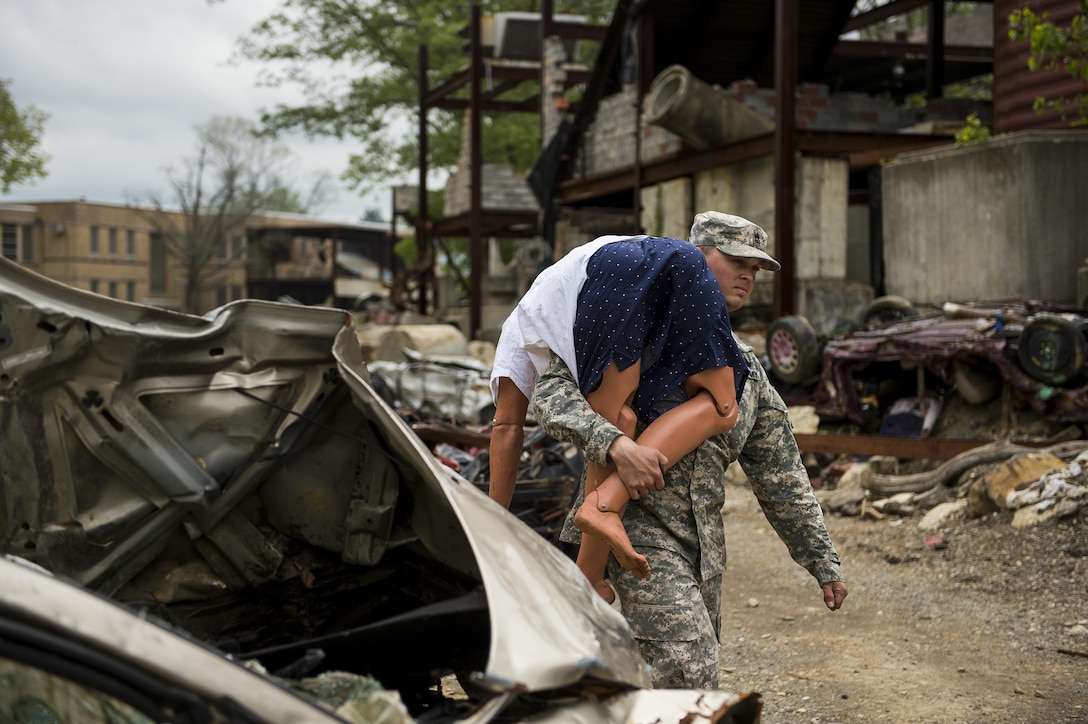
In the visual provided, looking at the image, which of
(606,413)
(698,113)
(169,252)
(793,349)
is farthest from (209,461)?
(169,252)

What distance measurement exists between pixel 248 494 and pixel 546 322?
1110 millimetres

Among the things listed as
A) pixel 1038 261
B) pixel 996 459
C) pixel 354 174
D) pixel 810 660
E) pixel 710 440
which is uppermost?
pixel 354 174

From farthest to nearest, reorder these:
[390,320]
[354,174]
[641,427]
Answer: [354,174]
[390,320]
[641,427]

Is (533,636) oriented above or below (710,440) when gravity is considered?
below

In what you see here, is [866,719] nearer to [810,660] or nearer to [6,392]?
[810,660]

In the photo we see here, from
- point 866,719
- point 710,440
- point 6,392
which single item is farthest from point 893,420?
point 6,392

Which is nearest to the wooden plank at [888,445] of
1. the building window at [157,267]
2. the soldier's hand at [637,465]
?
the soldier's hand at [637,465]

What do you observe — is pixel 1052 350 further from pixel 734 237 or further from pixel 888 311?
pixel 734 237

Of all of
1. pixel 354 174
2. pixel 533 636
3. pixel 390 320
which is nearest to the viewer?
pixel 533 636

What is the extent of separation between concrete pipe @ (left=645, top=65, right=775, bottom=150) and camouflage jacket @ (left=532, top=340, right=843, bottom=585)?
383 inches

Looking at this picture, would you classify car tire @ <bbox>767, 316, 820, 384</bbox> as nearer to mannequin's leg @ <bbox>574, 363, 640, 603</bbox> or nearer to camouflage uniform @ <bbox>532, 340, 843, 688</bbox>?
camouflage uniform @ <bbox>532, 340, 843, 688</bbox>

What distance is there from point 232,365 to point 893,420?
798 cm

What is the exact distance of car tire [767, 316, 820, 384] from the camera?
10.4 meters

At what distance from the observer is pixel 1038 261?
34.0ft
